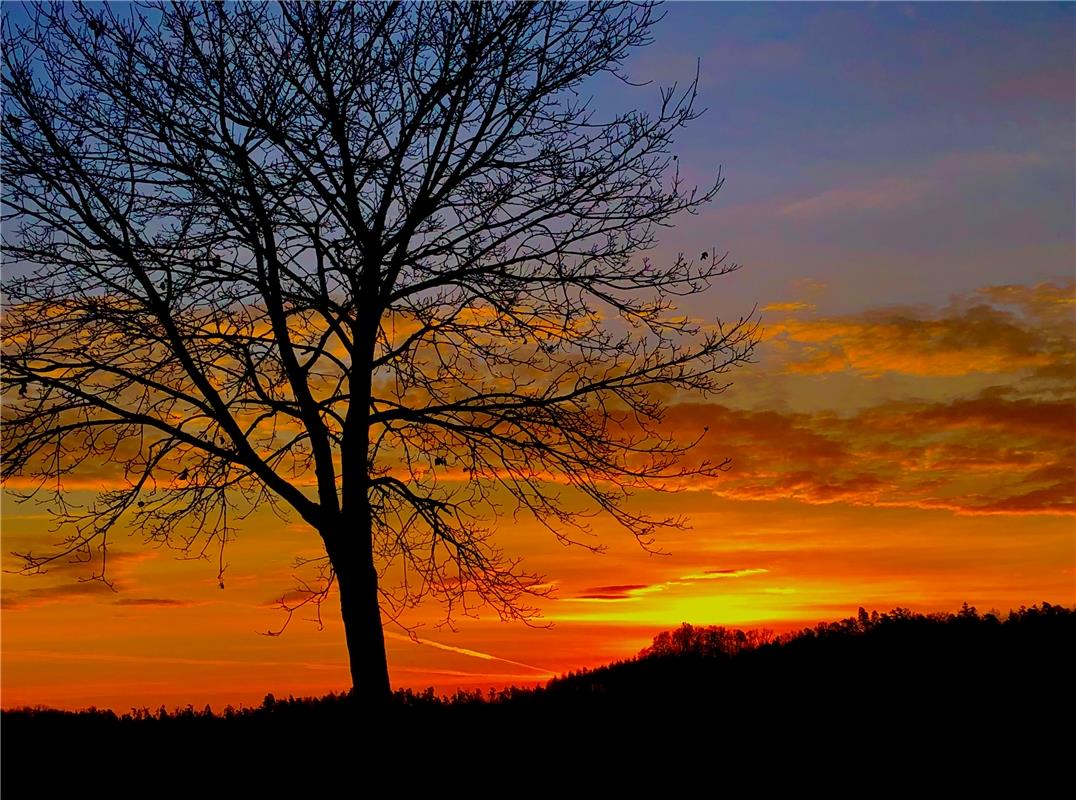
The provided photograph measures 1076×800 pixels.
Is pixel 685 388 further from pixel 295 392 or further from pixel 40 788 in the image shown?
pixel 40 788

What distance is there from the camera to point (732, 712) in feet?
38.6

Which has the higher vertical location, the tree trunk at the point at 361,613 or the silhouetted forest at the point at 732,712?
the tree trunk at the point at 361,613

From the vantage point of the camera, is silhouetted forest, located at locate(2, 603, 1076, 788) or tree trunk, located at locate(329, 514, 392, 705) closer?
silhouetted forest, located at locate(2, 603, 1076, 788)

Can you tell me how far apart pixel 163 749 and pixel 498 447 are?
17.2ft

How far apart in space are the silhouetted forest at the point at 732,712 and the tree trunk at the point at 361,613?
0.88 feet

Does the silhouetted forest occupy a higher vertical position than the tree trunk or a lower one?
lower

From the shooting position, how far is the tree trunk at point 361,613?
493 inches

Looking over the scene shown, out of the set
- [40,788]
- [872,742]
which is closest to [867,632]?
[872,742]

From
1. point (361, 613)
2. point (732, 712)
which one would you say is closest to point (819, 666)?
point (732, 712)

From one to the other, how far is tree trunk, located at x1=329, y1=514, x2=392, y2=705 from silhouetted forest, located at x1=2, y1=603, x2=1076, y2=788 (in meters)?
0.27

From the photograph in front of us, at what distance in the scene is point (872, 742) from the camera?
10.6 meters

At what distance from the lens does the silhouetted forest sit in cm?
1085

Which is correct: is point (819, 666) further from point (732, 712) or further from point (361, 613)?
point (361, 613)

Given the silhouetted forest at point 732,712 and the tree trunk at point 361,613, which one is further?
the tree trunk at point 361,613
